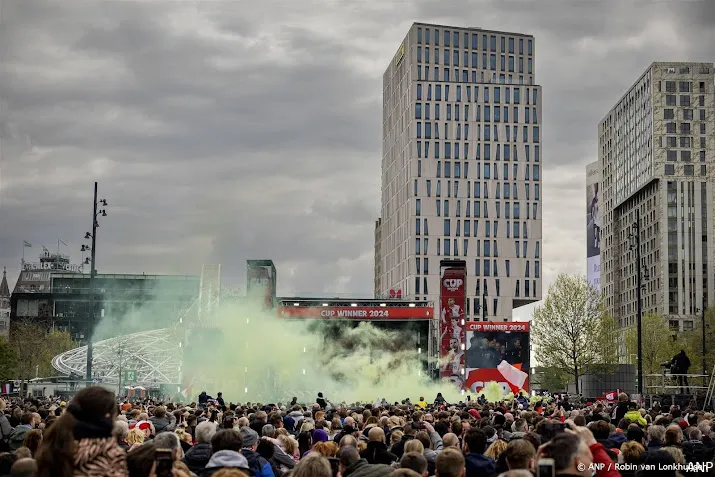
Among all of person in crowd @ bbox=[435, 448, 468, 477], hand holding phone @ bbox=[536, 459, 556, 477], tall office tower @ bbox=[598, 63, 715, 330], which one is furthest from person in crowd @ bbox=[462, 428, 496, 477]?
tall office tower @ bbox=[598, 63, 715, 330]

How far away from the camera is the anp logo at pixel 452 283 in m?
87.2

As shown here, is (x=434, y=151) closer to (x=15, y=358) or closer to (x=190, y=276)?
(x=190, y=276)

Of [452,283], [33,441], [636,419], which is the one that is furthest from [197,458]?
[452,283]

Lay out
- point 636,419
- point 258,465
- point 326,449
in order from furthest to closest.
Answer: point 636,419, point 326,449, point 258,465

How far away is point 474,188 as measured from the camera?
15675cm

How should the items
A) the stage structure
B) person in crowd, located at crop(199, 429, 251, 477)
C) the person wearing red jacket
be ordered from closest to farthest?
the person wearing red jacket, person in crowd, located at crop(199, 429, 251, 477), the stage structure

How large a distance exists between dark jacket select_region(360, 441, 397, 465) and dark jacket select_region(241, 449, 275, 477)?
1.41 meters

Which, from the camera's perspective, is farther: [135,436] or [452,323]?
[452,323]

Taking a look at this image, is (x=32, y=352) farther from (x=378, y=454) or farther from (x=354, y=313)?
(x=378, y=454)

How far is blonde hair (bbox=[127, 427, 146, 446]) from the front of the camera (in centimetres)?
1593

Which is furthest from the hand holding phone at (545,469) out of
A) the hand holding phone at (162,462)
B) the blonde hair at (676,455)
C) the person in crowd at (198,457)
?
the person in crowd at (198,457)

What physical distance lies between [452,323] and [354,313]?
844 centimetres

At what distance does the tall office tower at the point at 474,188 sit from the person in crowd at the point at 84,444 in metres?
146

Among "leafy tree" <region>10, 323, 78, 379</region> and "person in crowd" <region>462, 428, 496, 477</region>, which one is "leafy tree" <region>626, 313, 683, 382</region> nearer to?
"leafy tree" <region>10, 323, 78, 379</region>
